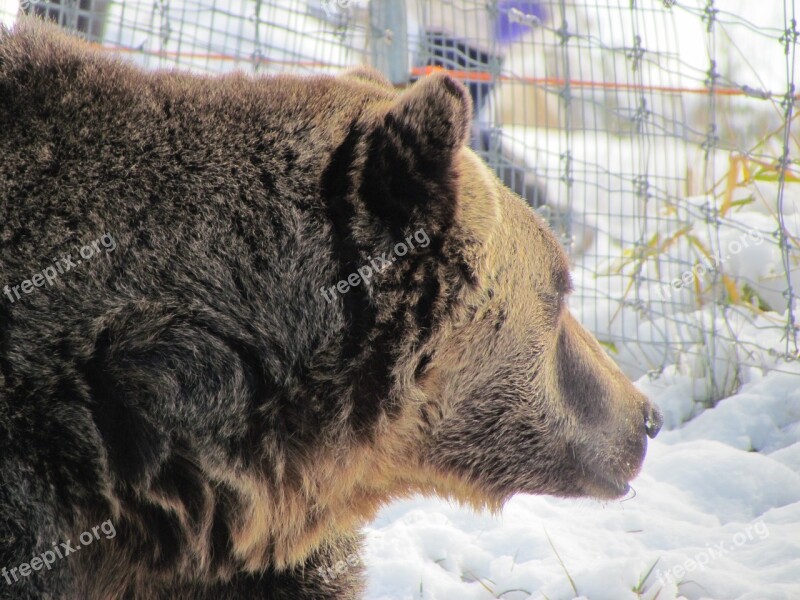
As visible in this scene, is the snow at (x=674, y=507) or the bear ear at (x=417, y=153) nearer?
the bear ear at (x=417, y=153)

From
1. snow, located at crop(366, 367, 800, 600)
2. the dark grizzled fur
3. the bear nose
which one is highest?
the dark grizzled fur

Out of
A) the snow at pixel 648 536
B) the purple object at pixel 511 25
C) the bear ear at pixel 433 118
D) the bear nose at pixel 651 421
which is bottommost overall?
the snow at pixel 648 536

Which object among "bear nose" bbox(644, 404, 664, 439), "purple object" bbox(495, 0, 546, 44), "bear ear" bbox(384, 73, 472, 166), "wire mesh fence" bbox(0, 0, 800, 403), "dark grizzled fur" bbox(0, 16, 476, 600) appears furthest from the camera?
"purple object" bbox(495, 0, 546, 44)

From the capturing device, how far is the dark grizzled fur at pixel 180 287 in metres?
2.02

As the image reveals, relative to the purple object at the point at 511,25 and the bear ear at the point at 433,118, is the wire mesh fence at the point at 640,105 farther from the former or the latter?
the bear ear at the point at 433,118

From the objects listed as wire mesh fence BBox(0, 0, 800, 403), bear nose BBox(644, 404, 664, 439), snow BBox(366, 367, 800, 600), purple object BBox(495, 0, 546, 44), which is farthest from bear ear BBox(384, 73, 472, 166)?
purple object BBox(495, 0, 546, 44)

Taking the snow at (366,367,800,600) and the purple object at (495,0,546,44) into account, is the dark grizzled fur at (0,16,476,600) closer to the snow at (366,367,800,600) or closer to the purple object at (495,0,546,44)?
the snow at (366,367,800,600)

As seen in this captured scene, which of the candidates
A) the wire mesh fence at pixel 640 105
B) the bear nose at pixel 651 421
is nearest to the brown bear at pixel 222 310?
the bear nose at pixel 651 421

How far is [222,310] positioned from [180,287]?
12cm

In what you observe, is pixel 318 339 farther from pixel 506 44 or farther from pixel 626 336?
pixel 506 44

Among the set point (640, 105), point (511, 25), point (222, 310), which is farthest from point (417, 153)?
point (511, 25)

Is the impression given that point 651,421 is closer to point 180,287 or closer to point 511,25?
point 180,287

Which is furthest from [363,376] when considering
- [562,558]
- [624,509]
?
[624,509]

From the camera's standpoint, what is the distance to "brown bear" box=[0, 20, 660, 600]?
2027 millimetres
